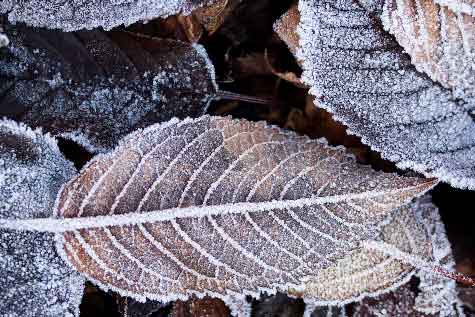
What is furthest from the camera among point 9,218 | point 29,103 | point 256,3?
point 256,3

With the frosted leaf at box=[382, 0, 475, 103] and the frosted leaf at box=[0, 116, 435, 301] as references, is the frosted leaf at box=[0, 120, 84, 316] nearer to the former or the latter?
the frosted leaf at box=[0, 116, 435, 301]

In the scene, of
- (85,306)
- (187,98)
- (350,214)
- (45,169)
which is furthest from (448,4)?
(85,306)

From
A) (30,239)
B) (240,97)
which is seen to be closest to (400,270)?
(240,97)

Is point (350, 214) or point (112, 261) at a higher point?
point (350, 214)

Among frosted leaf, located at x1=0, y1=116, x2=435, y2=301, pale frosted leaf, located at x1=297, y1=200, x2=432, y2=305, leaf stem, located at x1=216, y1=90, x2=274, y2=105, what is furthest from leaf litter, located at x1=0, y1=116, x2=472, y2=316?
leaf stem, located at x1=216, y1=90, x2=274, y2=105

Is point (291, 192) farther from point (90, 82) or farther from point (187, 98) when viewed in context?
point (90, 82)

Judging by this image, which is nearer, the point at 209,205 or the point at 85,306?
the point at 209,205

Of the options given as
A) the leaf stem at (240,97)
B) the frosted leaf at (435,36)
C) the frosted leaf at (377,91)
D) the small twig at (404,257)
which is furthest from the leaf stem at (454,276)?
the leaf stem at (240,97)

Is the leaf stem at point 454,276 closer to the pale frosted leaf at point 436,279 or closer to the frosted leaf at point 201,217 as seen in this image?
the pale frosted leaf at point 436,279
